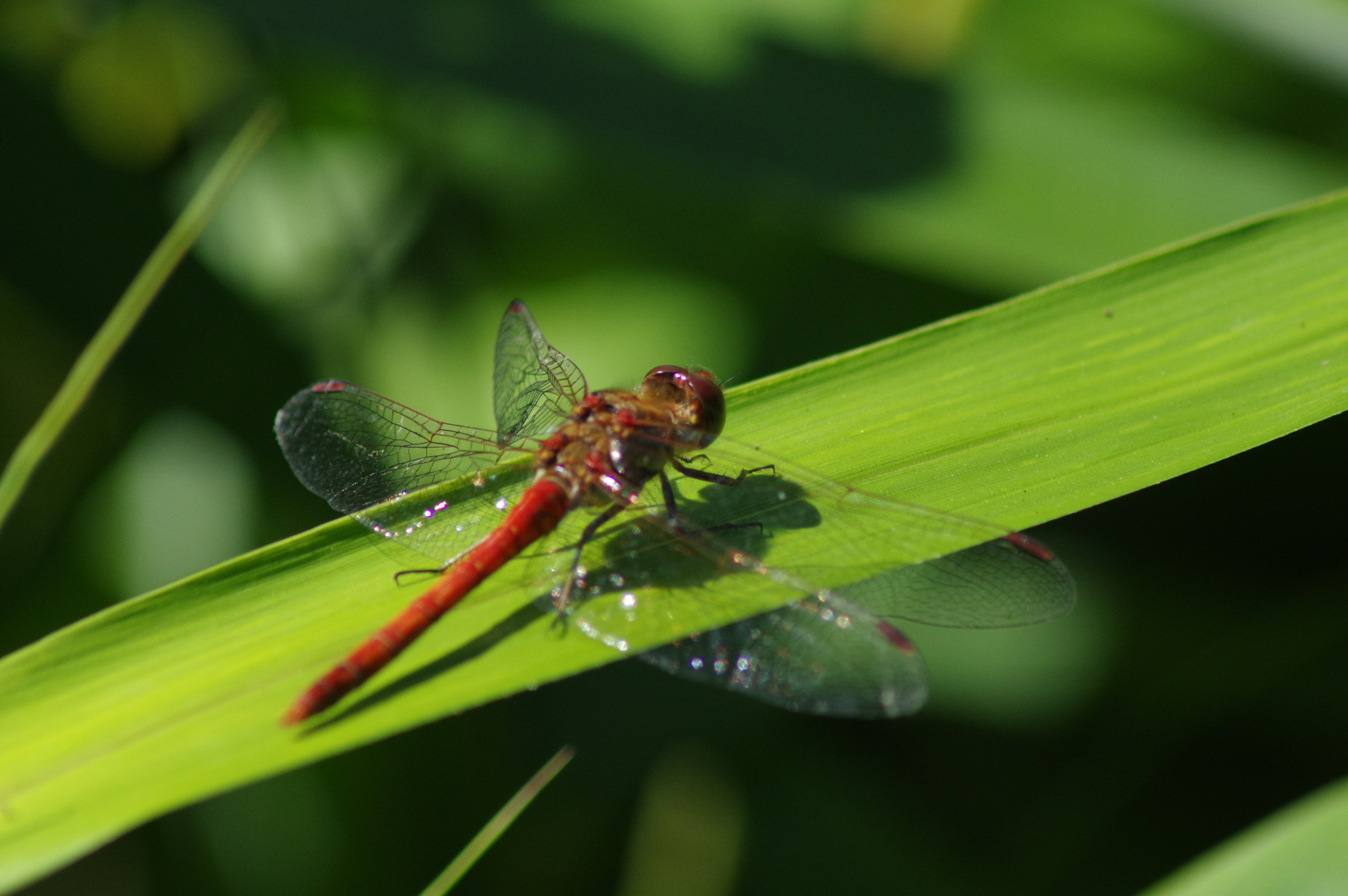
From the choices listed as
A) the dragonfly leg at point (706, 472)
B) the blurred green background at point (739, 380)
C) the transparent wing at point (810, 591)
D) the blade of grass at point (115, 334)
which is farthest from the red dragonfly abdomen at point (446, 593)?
the blurred green background at point (739, 380)

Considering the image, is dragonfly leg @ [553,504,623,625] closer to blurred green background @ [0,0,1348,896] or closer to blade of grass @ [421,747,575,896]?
blade of grass @ [421,747,575,896]

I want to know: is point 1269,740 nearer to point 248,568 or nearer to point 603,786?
point 603,786

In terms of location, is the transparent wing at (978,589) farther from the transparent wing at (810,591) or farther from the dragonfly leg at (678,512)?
the dragonfly leg at (678,512)

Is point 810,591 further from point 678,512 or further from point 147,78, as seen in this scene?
point 147,78

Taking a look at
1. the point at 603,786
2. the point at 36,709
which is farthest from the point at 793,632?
the point at 603,786

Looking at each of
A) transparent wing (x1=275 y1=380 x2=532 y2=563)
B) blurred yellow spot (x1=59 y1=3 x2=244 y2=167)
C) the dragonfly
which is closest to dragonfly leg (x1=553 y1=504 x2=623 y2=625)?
the dragonfly

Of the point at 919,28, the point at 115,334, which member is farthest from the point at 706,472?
the point at 919,28
